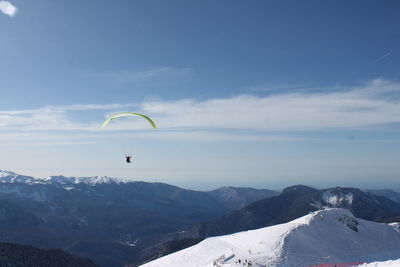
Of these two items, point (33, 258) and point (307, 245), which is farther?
point (33, 258)

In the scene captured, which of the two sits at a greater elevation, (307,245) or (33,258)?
(307,245)

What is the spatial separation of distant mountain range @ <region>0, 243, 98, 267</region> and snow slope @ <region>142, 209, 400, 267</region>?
347 feet

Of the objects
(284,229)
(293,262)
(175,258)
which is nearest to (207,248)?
(175,258)

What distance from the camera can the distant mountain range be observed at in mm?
138762

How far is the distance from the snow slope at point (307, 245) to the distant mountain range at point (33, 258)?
106 meters

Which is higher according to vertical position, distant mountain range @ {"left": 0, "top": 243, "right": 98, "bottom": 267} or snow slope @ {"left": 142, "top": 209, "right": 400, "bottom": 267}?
snow slope @ {"left": 142, "top": 209, "right": 400, "bottom": 267}

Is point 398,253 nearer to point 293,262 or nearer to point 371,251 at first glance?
point 371,251

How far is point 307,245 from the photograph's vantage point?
1924 inches

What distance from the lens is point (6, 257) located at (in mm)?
138000

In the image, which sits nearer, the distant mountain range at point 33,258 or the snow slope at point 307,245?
the snow slope at point 307,245

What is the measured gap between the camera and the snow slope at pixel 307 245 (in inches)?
1801

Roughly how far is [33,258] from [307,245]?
136361 millimetres

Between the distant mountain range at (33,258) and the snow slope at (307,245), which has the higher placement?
the snow slope at (307,245)

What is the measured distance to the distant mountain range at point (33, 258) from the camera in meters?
139
